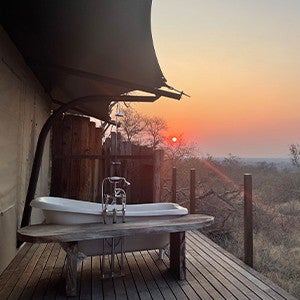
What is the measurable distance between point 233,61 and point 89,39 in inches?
154

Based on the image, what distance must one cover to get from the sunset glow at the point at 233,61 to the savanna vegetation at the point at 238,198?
1.40m

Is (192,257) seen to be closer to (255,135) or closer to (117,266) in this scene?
(117,266)


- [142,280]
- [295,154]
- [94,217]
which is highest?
[295,154]

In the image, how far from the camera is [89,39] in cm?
293

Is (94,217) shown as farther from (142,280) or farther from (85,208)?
(142,280)

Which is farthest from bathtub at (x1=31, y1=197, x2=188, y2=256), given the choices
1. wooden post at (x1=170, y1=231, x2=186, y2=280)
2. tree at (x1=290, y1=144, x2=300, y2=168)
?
tree at (x1=290, y1=144, x2=300, y2=168)

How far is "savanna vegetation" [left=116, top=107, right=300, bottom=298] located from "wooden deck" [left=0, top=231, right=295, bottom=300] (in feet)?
2.42

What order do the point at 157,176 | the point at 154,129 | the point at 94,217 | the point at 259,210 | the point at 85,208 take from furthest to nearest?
the point at 154,129 → the point at 259,210 → the point at 157,176 → the point at 85,208 → the point at 94,217

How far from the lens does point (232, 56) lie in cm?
594

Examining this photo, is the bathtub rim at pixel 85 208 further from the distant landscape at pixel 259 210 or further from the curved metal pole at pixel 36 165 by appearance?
the distant landscape at pixel 259 210

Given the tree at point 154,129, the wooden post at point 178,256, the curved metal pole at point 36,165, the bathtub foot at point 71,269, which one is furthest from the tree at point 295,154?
the bathtub foot at point 71,269

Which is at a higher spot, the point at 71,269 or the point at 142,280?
the point at 71,269

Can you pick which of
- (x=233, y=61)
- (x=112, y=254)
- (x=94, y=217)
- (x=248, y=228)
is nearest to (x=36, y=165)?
(x=94, y=217)

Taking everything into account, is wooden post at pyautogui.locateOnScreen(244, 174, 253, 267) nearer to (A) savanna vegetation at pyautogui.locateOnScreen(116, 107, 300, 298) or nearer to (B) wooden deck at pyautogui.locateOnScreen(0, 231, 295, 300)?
(B) wooden deck at pyautogui.locateOnScreen(0, 231, 295, 300)
